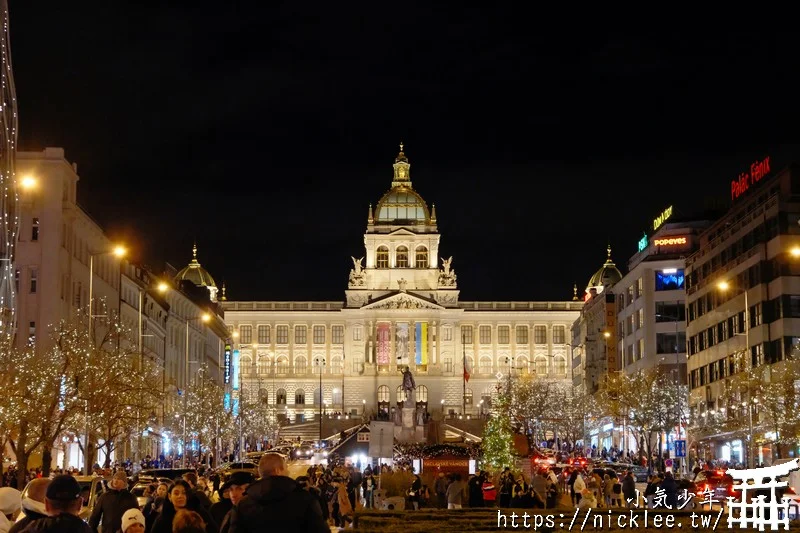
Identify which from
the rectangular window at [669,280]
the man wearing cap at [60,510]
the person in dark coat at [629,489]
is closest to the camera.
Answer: the man wearing cap at [60,510]

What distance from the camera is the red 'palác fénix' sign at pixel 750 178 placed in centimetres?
9838

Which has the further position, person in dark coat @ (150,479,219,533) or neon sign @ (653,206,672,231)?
neon sign @ (653,206,672,231)

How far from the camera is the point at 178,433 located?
110 m

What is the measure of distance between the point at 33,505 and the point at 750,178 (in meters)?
91.8

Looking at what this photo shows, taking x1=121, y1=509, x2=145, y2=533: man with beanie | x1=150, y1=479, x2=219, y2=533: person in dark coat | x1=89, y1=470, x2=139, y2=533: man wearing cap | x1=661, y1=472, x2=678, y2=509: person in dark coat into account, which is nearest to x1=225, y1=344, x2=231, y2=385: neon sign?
x1=661, y1=472, x2=678, y2=509: person in dark coat

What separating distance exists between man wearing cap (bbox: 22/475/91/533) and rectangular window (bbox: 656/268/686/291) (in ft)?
380

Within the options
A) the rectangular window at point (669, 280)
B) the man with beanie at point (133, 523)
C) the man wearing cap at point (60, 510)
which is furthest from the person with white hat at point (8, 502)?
the rectangular window at point (669, 280)

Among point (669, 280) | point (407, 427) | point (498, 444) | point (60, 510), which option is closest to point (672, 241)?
point (669, 280)

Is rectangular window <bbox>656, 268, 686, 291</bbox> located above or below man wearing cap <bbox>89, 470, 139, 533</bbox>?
above

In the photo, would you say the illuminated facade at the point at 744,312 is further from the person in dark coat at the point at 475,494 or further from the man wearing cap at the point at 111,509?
the man wearing cap at the point at 111,509

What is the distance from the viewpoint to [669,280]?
126 metres

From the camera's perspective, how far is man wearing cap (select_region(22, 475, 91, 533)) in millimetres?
11938

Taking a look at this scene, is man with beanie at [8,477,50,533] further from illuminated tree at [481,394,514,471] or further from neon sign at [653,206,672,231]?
neon sign at [653,206,672,231]

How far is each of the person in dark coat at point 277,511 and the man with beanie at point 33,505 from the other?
158 centimetres
